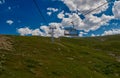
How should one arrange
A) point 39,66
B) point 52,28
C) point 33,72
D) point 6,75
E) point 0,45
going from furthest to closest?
point 52,28 → point 0,45 → point 39,66 → point 33,72 → point 6,75

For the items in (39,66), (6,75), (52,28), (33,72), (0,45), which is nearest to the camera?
(6,75)

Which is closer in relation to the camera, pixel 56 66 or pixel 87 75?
pixel 87 75

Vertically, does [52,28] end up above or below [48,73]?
above

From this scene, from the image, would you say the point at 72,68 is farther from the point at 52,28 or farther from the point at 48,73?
the point at 52,28

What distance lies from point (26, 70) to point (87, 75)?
13.8m

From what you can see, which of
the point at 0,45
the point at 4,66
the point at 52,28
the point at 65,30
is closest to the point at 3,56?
the point at 4,66

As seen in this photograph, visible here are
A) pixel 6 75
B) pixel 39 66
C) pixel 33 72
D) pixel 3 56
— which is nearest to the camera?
pixel 6 75

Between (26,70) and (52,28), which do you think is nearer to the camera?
(26,70)

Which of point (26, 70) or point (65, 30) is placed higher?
point (65, 30)

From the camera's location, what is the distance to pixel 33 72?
60688 mm

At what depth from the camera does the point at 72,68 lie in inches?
2689

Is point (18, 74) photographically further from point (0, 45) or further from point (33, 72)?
point (0, 45)

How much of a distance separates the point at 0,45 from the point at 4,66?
3010 centimetres

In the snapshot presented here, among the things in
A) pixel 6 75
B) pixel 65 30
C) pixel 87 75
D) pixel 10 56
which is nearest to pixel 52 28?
pixel 65 30
